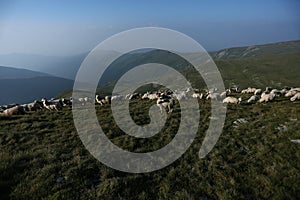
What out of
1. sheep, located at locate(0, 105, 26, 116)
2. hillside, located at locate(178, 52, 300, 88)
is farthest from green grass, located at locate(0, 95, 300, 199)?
hillside, located at locate(178, 52, 300, 88)

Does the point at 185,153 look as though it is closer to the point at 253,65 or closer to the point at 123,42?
the point at 123,42

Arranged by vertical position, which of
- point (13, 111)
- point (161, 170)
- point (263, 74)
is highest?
point (13, 111)

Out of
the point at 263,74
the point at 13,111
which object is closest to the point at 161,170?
the point at 13,111

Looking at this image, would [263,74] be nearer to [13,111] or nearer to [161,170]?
[13,111]

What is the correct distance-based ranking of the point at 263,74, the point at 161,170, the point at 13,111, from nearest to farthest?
the point at 161,170 < the point at 13,111 < the point at 263,74

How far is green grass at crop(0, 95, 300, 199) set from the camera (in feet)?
31.0

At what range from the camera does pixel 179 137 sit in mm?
15328

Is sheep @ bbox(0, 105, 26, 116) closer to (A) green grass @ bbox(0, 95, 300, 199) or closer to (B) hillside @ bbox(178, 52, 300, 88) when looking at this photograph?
(A) green grass @ bbox(0, 95, 300, 199)

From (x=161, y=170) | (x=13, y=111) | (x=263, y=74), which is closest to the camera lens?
(x=161, y=170)

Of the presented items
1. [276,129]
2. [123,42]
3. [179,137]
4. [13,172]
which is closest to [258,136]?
[276,129]

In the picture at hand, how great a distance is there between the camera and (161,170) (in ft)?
37.6

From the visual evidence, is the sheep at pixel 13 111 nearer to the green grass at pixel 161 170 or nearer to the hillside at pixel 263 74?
the green grass at pixel 161 170

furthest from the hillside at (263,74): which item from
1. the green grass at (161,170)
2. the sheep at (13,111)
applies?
the sheep at (13,111)

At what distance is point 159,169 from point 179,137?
4.30 meters
